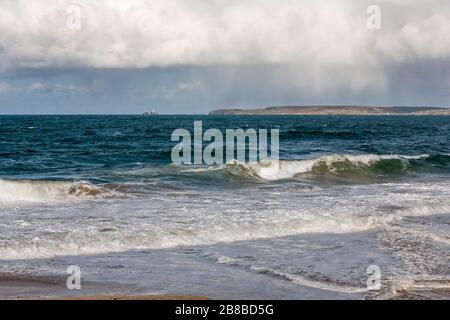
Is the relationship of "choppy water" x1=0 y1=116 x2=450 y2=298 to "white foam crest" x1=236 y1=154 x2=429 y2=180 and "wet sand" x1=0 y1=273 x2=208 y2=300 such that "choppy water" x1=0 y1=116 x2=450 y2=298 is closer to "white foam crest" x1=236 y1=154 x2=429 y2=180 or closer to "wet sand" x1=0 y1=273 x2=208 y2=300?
"white foam crest" x1=236 y1=154 x2=429 y2=180

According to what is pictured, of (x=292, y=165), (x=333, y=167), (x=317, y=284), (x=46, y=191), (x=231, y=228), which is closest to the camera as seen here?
(x=317, y=284)

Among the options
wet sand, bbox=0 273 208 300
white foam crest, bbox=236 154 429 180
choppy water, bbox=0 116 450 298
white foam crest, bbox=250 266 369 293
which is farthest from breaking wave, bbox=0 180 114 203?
white foam crest, bbox=250 266 369 293

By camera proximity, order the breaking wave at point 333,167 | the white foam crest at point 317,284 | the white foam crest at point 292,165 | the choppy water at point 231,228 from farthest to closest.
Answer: the white foam crest at point 292,165 → the breaking wave at point 333,167 → the choppy water at point 231,228 → the white foam crest at point 317,284

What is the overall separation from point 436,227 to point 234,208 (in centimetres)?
554

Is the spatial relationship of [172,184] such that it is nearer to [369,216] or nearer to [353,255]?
[369,216]

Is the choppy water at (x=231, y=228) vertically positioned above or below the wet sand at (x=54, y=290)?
below

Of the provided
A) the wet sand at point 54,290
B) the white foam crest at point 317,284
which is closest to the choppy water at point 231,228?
the white foam crest at point 317,284

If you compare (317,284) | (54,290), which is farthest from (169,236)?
(317,284)

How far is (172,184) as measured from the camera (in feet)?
76.2

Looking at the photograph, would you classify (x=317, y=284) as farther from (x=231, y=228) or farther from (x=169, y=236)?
(x=231, y=228)

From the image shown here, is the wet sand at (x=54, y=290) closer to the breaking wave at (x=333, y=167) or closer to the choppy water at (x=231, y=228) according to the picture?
the choppy water at (x=231, y=228)

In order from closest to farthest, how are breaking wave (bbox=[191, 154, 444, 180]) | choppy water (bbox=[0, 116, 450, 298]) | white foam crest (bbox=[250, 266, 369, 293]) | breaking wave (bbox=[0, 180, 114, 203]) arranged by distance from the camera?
white foam crest (bbox=[250, 266, 369, 293]) → choppy water (bbox=[0, 116, 450, 298]) → breaking wave (bbox=[0, 180, 114, 203]) → breaking wave (bbox=[191, 154, 444, 180])

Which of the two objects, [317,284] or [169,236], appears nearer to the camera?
[317,284]
